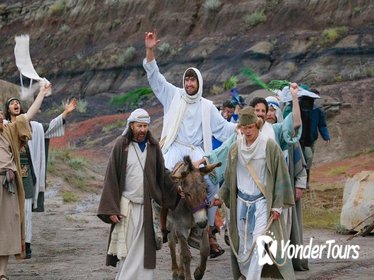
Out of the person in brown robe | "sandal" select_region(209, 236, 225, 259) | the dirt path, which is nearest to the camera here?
the person in brown robe

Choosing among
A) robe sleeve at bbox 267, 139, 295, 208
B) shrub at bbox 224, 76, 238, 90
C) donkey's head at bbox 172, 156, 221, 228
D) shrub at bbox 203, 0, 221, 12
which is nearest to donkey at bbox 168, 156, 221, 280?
donkey's head at bbox 172, 156, 221, 228

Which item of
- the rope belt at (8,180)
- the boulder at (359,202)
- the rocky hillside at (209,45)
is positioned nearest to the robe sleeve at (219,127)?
the rope belt at (8,180)

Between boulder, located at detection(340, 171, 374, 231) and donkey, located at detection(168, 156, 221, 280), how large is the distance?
4.27m

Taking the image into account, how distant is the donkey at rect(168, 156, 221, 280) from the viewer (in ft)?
33.4

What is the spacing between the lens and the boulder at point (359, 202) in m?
14.5

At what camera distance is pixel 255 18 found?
134 feet

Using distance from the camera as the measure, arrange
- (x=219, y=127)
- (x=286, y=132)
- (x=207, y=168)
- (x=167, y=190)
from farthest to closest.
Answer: (x=219, y=127), (x=286, y=132), (x=207, y=168), (x=167, y=190)

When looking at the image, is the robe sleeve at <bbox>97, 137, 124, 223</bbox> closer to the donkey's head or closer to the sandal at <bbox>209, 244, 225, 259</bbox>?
the donkey's head

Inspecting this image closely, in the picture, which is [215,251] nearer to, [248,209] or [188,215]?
[188,215]

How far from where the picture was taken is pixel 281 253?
947 centimetres

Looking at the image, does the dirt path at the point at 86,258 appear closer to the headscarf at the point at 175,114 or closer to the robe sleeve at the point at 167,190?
the robe sleeve at the point at 167,190

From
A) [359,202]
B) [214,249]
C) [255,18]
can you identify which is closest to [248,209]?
[214,249]

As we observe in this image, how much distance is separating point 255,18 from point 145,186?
31.7m

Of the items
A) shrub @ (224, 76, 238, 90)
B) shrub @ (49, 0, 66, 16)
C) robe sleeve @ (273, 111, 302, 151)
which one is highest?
shrub @ (49, 0, 66, 16)
